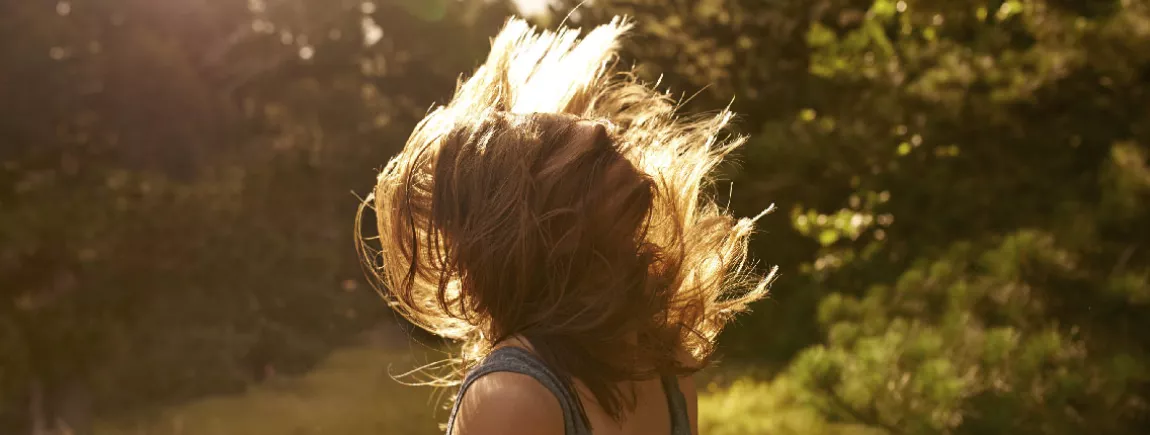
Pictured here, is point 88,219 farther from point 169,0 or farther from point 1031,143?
point 1031,143

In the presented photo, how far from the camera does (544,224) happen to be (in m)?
1.43

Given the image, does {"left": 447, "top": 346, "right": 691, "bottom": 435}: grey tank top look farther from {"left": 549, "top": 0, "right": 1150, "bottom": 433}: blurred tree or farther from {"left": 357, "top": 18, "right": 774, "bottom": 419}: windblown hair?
{"left": 549, "top": 0, "right": 1150, "bottom": 433}: blurred tree

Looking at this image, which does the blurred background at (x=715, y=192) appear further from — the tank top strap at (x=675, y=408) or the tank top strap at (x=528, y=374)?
the tank top strap at (x=528, y=374)

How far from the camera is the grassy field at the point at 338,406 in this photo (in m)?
9.03

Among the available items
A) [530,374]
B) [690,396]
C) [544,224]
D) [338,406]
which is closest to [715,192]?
[690,396]

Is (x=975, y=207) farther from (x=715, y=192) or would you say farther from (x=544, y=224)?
(x=544, y=224)

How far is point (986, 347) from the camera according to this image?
502 cm

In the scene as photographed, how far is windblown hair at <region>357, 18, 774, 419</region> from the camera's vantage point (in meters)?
1.42

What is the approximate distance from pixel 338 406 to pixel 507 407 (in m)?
11.9

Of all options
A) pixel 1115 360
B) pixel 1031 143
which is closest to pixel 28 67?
pixel 1031 143

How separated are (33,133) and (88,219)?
4.65 feet

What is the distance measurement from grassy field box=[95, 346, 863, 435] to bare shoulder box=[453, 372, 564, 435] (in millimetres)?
6803

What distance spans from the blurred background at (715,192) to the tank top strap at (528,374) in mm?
853

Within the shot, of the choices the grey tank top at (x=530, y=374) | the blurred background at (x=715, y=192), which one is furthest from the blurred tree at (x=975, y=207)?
the grey tank top at (x=530, y=374)
